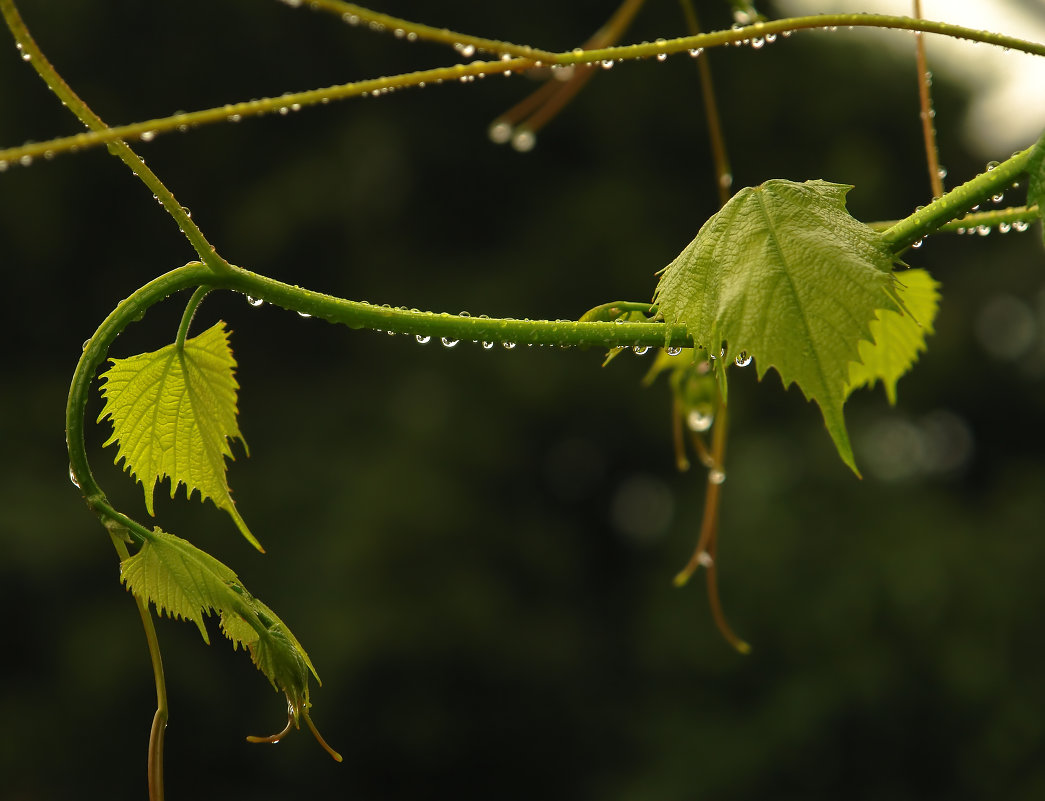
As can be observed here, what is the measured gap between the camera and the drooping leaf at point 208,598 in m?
0.24

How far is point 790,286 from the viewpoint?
0.21 metres

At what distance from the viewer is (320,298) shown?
215 mm

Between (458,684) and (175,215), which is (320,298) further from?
(458,684)

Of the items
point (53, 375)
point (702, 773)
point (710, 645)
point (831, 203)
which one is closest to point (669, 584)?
point (710, 645)

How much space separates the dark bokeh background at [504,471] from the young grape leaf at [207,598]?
12.0 feet

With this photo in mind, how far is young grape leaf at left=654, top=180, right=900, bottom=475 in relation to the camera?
20 centimetres

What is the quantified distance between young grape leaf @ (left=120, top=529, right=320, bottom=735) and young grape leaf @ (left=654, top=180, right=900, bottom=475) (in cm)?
12

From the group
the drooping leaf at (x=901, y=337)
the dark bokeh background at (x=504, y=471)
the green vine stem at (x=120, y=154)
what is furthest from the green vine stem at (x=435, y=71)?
the dark bokeh background at (x=504, y=471)

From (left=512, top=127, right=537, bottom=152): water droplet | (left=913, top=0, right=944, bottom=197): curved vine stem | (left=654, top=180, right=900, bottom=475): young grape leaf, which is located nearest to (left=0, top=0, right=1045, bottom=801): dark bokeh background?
(left=512, top=127, right=537, bottom=152): water droplet

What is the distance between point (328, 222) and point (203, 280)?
470cm

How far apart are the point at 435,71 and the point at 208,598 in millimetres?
133

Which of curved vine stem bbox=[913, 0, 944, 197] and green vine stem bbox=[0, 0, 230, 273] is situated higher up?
curved vine stem bbox=[913, 0, 944, 197]

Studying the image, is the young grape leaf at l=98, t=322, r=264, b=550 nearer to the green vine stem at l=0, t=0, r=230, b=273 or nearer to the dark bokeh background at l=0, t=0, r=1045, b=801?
the green vine stem at l=0, t=0, r=230, b=273

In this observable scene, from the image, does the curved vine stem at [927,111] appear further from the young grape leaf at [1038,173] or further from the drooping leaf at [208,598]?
the drooping leaf at [208,598]
